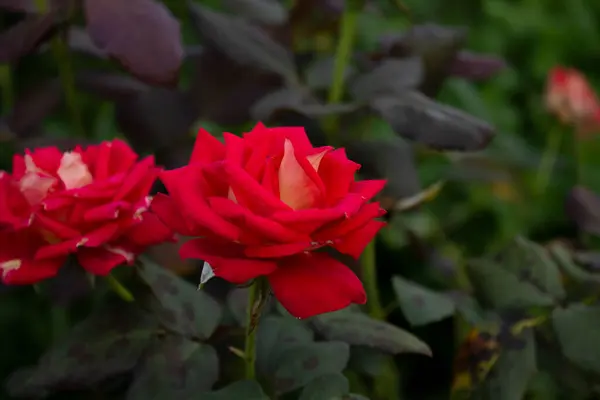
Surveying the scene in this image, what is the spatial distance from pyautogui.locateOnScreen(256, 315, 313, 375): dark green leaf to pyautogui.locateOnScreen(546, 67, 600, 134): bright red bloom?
665mm

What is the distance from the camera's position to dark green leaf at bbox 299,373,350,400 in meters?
0.40

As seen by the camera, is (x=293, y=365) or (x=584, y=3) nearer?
(x=293, y=365)

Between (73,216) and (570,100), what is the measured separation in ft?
2.64

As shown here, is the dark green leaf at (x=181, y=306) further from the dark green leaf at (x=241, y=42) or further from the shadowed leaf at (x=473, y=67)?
the shadowed leaf at (x=473, y=67)

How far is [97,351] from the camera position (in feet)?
1.57

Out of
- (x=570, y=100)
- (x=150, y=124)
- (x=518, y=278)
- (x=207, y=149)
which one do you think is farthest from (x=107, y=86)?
(x=570, y=100)

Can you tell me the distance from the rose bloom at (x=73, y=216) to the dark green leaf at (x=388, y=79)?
30 cm

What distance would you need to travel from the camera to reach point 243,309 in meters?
0.52

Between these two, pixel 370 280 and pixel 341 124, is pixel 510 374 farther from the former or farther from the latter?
pixel 341 124

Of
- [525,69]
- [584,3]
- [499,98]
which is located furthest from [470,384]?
[584,3]

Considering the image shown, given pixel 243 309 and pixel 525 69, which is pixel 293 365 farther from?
pixel 525 69

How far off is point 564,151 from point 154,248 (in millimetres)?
864

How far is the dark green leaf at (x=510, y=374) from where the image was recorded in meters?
0.50

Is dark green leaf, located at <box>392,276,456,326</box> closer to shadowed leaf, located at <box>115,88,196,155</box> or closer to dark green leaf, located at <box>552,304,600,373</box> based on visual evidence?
dark green leaf, located at <box>552,304,600,373</box>
